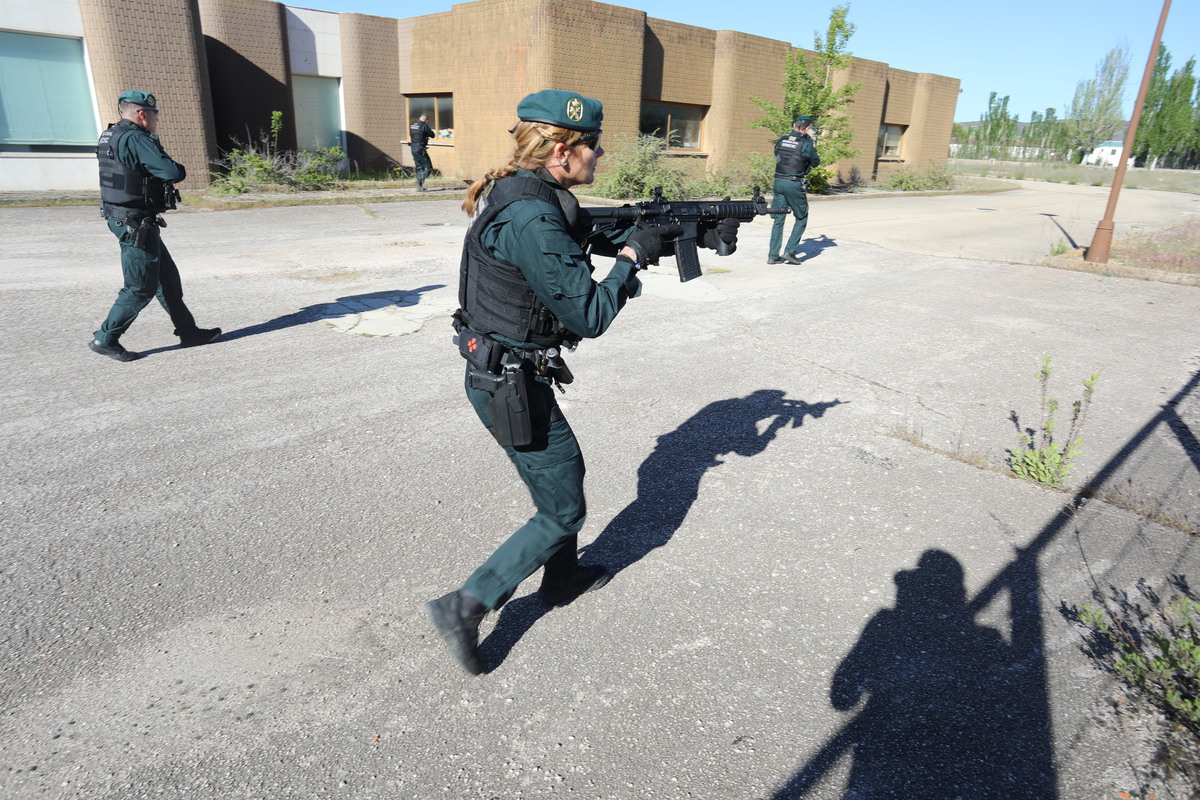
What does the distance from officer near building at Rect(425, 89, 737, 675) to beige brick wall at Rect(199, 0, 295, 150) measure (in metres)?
18.4

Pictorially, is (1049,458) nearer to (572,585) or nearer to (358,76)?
(572,585)

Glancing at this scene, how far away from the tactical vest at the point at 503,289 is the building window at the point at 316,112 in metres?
20.2

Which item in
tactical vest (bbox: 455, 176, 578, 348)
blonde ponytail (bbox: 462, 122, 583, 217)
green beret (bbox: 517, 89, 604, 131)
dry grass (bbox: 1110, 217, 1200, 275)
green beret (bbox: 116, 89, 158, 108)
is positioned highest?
green beret (bbox: 116, 89, 158, 108)

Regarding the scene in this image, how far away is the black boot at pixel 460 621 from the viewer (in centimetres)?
245

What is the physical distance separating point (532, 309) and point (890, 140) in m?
32.2

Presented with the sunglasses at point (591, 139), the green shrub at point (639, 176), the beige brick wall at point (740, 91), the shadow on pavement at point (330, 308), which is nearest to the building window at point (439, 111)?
the green shrub at point (639, 176)

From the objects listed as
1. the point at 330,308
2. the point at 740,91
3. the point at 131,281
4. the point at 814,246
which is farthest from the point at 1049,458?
the point at 740,91

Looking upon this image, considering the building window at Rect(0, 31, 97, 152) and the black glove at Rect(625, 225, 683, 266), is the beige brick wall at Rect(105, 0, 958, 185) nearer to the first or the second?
the building window at Rect(0, 31, 97, 152)

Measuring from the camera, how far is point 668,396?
5.18 m

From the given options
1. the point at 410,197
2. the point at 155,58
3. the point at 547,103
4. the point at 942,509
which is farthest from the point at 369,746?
the point at 155,58

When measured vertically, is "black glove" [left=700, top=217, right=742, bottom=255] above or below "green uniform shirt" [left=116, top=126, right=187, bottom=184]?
below

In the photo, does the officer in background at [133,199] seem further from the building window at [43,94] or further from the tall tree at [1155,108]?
the tall tree at [1155,108]

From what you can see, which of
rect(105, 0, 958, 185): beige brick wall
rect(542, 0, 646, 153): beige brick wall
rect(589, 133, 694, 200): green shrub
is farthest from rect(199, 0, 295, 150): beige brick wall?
rect(589, 133, 694, 200): green shrub

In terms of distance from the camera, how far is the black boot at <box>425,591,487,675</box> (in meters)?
2.45
